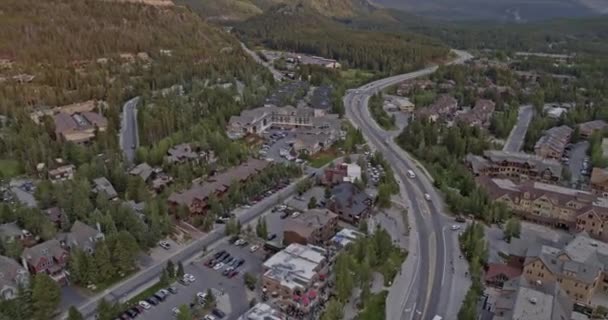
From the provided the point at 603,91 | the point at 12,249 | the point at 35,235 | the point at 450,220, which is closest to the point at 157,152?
the point at 35,235

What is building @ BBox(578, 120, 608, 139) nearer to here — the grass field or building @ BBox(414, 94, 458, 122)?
building @ BBox(414, 94, 458, 122)

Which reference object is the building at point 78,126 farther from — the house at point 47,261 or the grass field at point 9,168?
the house at point 47,261

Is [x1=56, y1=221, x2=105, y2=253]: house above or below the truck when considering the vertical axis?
below

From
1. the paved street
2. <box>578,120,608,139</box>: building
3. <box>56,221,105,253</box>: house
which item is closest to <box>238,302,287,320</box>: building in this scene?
<box>56,221,105,253</box>: house

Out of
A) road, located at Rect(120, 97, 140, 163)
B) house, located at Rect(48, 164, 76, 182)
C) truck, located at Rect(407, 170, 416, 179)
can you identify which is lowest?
road, located at Rect(120, 97, 140, 163)

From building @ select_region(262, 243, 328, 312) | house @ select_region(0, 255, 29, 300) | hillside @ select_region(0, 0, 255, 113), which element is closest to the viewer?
house @ select_region(0, 255, 29, 300)

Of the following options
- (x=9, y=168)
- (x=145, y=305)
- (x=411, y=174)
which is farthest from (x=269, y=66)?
(x=145, y=305)
